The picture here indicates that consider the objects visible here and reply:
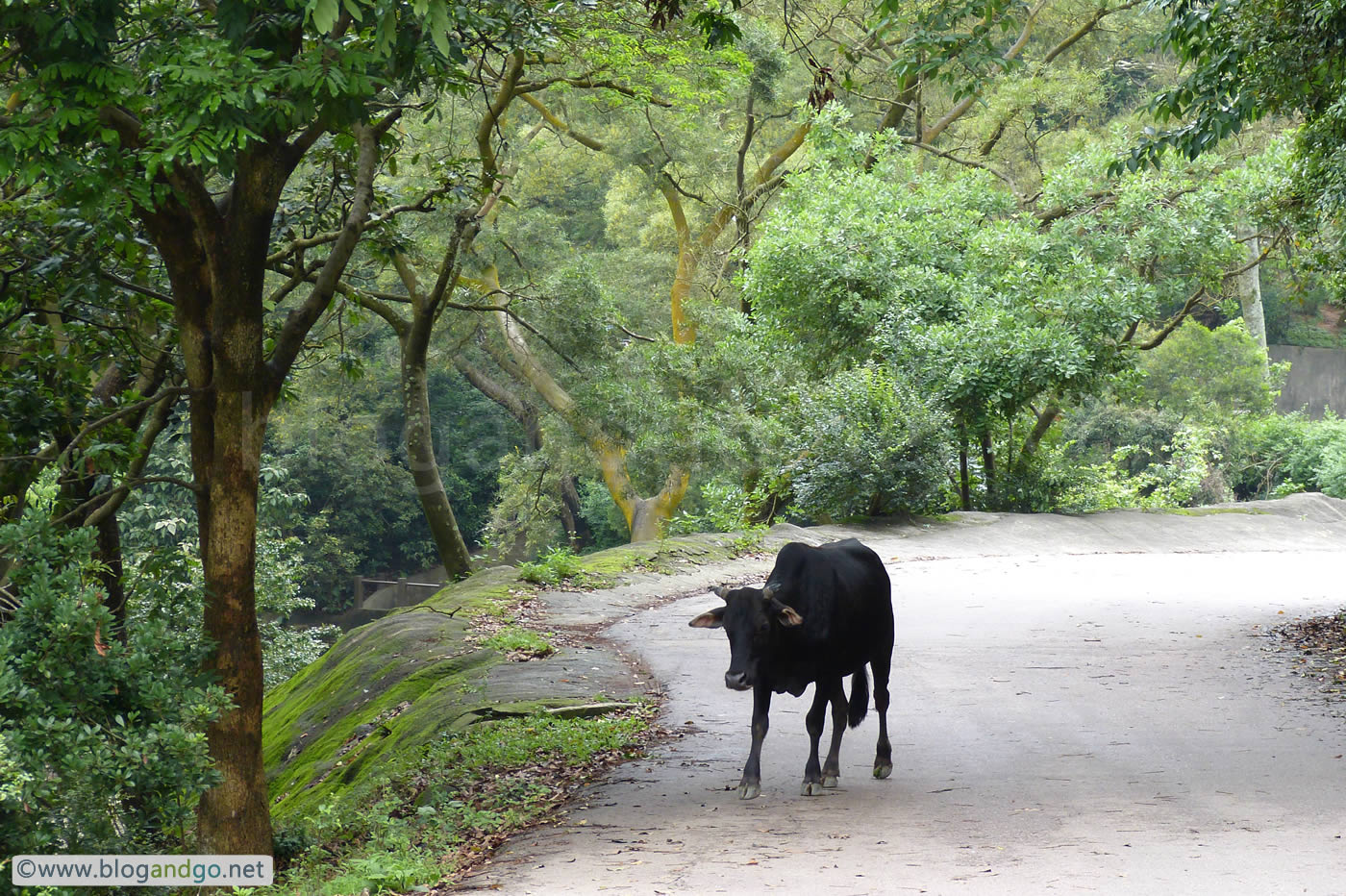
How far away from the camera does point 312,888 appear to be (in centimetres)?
614

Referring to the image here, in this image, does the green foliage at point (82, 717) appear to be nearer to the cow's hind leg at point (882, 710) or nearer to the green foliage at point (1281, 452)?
the cow's hind leg at point (882, 710)

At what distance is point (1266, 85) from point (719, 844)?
7589mm

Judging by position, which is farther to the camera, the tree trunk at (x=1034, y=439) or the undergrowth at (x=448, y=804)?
the tree trunk at (x=1034, y=439)

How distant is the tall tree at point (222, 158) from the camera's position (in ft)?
19.3

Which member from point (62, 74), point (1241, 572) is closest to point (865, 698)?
point (62, 74)

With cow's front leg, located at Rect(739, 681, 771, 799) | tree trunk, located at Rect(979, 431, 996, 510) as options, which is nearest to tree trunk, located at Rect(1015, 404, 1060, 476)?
tree trunk, located at Rect(979, 431, 996, 510)

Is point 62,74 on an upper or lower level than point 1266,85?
lower

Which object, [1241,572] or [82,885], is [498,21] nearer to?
[82,885]

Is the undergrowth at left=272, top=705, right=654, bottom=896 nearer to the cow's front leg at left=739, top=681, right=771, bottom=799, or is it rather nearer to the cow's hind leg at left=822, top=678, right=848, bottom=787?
the cow's front leg at left=739, top=681, right=771, bottom=799

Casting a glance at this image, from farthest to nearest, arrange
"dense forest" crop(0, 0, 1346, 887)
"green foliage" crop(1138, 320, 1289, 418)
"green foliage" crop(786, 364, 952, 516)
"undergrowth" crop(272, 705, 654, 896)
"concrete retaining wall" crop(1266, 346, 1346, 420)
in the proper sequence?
"concrete retaining wall" crop(1266, 346, 1346, 420) < "green foliage" crop(1138, 320, 1289, 418) < "green foliage" crop(786, 364, 952, 516) < "dense forest" crop(0, 0, 1346, 887) < "undergrowth" crop(272, 705, 654, 896)

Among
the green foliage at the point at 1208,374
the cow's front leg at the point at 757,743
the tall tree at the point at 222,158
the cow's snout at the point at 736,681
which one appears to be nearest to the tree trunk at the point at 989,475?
the green foliage at the point at 1208,374

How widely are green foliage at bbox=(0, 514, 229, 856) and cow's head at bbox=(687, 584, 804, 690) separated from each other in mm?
2584

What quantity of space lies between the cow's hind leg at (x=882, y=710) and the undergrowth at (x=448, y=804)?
164 cm

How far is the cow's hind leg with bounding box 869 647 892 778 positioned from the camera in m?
7.26
